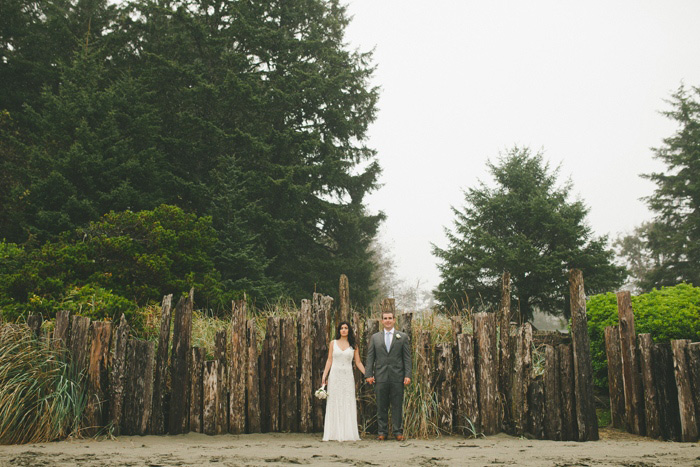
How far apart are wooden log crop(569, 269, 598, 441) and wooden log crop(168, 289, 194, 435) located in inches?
175

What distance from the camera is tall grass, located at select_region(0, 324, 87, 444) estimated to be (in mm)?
4965

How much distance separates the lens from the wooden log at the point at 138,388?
17.9 ft

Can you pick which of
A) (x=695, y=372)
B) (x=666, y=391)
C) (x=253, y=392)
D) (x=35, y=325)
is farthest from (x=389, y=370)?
(x=35, y=325)

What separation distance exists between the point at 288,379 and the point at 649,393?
13.4ft

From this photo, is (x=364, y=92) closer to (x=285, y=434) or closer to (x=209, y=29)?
(x=209, y=29)

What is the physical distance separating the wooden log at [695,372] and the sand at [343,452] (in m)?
0.49

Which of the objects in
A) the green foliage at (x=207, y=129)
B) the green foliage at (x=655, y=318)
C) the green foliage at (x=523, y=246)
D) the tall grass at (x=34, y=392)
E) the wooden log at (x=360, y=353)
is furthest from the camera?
the green foliage at (x=523, y=246)

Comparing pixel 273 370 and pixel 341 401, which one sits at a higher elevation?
pixel 273 370

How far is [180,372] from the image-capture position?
18.4 ft

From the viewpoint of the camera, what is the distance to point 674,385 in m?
5.26

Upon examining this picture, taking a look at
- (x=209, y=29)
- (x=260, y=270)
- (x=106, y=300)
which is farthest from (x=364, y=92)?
(x=106, y=300)

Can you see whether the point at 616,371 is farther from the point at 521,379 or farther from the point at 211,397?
the point at 211,397

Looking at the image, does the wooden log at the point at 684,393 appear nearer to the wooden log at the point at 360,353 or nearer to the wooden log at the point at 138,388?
the wooden log at the point at 360,353

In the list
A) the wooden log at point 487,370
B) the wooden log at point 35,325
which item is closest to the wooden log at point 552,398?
the wooden log at point 487,370
